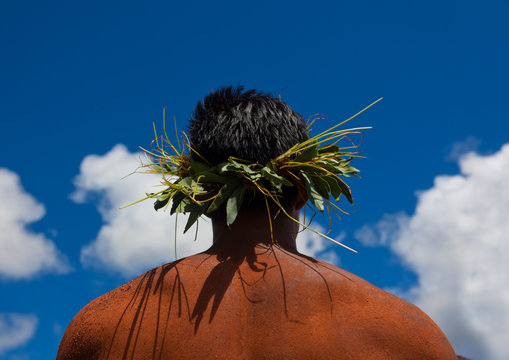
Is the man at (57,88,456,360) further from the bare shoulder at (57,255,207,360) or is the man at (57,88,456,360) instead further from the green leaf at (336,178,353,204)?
the green leaf at (336,178,353,204)

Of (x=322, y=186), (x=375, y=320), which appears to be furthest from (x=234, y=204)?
(x=375, y=320)

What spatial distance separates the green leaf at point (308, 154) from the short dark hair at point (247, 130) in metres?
0.10

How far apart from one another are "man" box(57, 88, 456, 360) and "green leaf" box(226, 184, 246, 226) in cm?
10

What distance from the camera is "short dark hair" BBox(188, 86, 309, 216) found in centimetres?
282

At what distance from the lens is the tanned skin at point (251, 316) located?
2408 mm

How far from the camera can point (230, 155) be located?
9.30 feet

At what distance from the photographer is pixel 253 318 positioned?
2.47 metres

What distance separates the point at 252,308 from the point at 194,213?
0.69 m

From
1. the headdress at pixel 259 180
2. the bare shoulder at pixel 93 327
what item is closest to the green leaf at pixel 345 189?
the headdress at pixel 259 180

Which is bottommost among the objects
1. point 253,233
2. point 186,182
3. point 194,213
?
point 253,233

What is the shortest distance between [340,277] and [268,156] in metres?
0.74

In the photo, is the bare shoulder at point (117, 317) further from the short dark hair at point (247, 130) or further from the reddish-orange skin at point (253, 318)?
the short dark hair at point (247, 130)

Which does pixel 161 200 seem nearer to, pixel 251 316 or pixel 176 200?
Result: pixel 176 200

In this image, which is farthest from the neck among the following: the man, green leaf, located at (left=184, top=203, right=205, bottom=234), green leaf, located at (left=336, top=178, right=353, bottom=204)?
green leaf, located at (left=336, top=178, right=353, bottom=204)
